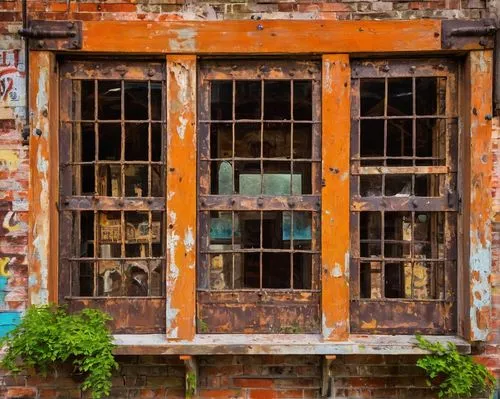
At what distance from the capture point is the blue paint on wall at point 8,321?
3.83 metres

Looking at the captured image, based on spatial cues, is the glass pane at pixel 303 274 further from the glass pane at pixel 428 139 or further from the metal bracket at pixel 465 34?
the metal bracket at pixel 465 34

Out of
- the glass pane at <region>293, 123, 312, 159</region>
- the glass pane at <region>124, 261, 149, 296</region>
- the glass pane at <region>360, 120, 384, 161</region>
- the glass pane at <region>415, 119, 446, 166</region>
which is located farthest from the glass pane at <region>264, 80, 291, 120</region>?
the glass pane at <region>124, 261, 149, 296</region>

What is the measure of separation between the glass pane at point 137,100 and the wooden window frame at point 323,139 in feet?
0.83

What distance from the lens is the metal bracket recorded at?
3730mm

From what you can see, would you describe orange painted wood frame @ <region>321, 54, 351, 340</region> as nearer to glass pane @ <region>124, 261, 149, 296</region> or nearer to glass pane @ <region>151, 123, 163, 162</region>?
glass pane @ <region>151, 123, 163, 162</region>

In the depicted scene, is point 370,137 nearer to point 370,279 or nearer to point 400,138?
point 400,138

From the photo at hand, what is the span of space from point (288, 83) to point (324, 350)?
2.00 m

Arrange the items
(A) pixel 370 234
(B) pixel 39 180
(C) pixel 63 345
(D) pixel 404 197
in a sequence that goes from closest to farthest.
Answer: (C) pixel 63 345
(B) pixel 39 180
(D) pixel 404 197
(A) pixel 370 234


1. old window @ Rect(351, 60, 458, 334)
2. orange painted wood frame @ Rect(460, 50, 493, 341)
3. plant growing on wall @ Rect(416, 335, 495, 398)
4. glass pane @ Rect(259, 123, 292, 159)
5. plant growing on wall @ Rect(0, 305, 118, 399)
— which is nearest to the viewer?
plant growing on wall @ Rect(0, 305, 118, 399)

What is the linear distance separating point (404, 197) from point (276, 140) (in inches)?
41.6

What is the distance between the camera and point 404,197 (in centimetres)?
389

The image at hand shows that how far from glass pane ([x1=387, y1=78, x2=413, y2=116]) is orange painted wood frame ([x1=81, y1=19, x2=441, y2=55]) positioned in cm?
27

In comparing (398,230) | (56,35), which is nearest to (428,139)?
(398,230)

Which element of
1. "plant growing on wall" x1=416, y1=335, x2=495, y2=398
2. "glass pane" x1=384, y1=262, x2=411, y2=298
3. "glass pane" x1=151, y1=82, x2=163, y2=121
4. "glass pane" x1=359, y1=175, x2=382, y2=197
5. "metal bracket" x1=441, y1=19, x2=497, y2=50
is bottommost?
"plant growing on wall" x1=416, y1=335, x2=495, y2=398
